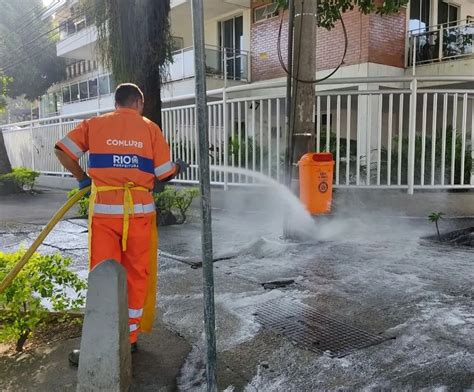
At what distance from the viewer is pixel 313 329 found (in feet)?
11.9

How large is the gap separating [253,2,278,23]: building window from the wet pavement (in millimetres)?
9563

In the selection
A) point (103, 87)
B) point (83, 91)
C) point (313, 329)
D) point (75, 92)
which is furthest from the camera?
point (75, 92)

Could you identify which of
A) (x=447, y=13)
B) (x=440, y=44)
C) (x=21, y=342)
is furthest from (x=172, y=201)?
(x=447, y=13)

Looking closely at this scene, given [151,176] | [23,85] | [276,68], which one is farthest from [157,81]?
[23,85]

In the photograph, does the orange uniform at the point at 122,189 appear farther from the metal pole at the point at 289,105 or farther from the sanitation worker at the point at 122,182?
the metal pole at the point at 289,105

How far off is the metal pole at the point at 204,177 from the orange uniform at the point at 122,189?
2.85ft

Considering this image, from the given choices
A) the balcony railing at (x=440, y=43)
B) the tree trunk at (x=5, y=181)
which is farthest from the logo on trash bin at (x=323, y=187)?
the tree trunk at (x=5, y=181)

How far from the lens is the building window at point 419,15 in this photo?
1419 centimetres

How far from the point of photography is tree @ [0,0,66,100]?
2817 cm

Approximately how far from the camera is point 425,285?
4.55 metres

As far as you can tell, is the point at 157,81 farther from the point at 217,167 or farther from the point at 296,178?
the point at 296,178

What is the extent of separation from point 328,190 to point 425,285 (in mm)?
1978

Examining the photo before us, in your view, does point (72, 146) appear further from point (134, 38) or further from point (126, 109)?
point (134, 38)

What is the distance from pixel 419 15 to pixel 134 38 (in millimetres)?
10547
